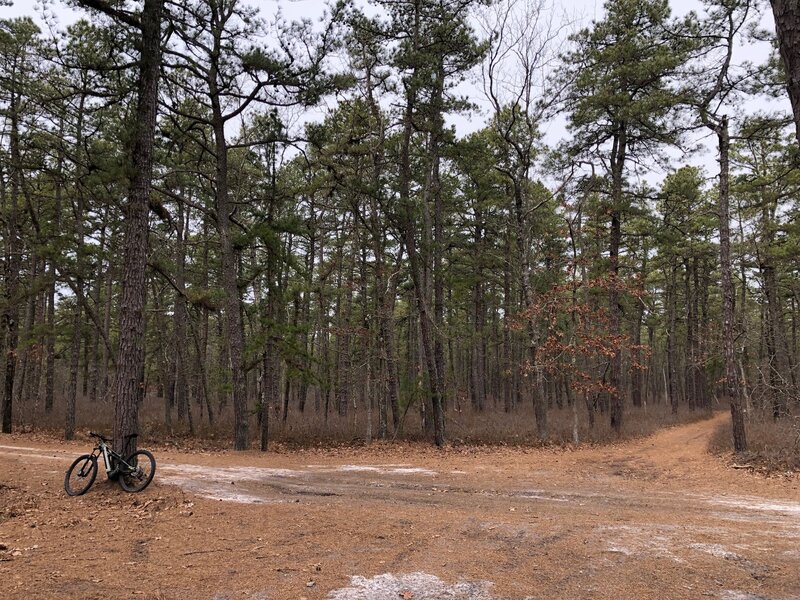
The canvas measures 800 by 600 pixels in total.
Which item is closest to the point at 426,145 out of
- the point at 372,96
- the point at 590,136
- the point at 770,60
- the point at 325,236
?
the point at 372,96

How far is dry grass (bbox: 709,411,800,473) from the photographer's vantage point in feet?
38.7

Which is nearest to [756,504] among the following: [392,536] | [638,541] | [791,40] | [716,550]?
[716,550]

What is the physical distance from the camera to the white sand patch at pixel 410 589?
441 centimetres

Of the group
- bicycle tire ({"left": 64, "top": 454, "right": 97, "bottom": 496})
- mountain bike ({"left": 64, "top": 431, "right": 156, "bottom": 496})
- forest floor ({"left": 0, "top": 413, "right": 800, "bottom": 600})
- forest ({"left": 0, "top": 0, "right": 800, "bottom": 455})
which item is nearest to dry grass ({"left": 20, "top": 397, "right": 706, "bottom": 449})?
forest ({"left": 0, "top": 0, "right": 800, "bottom": 455})

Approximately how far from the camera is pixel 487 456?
1501 cm

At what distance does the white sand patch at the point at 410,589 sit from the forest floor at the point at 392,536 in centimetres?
2

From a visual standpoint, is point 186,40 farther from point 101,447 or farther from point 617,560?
point 617,560

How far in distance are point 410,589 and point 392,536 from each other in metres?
1.64

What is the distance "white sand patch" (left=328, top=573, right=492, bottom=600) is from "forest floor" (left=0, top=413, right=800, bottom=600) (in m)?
0.02

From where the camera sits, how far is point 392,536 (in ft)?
20.3

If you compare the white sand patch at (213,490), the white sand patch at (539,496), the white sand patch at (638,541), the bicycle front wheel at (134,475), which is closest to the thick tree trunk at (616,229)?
the white sand patch at (539,496)

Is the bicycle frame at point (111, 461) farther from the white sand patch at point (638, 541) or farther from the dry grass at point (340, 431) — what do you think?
the dry grass at point (340, 431)

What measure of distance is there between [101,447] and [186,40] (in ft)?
27.6

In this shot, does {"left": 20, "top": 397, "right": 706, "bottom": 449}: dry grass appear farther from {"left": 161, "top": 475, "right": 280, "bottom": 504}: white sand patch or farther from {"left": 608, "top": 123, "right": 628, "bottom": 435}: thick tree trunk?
{"left": 161, "top": 475, "right": 280, "bottom": 504}: white sand patch
